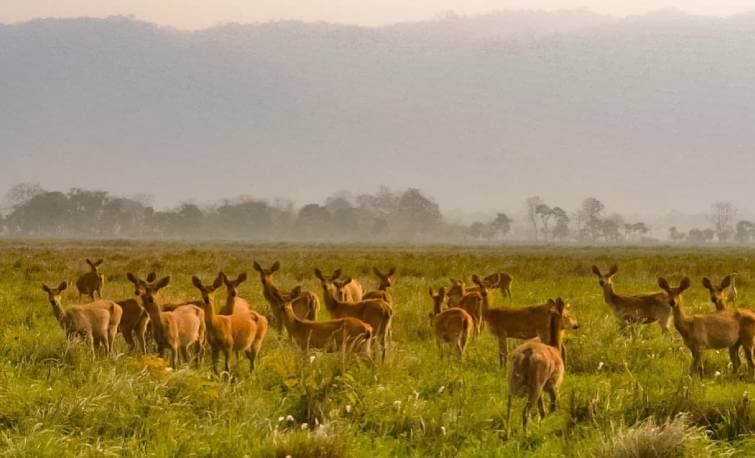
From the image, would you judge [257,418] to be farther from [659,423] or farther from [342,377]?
[659,423]

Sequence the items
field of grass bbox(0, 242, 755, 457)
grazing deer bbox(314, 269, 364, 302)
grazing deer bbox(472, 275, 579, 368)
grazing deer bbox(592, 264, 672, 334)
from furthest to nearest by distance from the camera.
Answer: grazing deer bbox(314, 269, 364, 302) < grazing deer bbox(592, 264, 672, 334) < grazing deer bbox(472, 275, 579, 368) < field of grass bbox(0, 242, 755, 457)

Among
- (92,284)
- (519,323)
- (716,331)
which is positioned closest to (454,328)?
(519,323)

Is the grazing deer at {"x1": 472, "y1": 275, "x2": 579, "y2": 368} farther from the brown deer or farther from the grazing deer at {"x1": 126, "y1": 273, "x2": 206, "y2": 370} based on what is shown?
the grazing deer at {"x1": 126, "y1": 273, "x2": 206, "y2": 370}

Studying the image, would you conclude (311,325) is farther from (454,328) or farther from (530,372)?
(530,372)

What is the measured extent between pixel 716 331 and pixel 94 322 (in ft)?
28.8

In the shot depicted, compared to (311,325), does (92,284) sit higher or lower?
lower

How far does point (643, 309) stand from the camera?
1420cm

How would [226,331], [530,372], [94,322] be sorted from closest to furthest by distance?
[530,372] → [226,331] → [94,322]

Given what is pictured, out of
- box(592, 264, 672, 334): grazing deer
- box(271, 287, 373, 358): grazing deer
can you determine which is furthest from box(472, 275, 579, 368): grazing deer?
box(592, 264, 672, 334): grazing deer

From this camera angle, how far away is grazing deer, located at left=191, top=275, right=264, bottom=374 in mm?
10312

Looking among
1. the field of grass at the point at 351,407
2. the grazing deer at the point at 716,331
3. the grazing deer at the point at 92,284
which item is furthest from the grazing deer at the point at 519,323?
the grazing deer at the point at 92,284

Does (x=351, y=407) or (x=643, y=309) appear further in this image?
(x=643, y=309)

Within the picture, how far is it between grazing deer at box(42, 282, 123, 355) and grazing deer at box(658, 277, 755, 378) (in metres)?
8.02

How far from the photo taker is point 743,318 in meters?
10.7
